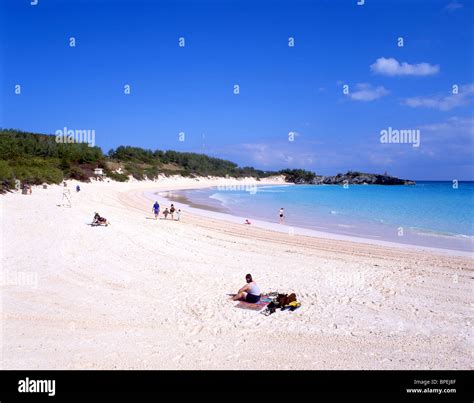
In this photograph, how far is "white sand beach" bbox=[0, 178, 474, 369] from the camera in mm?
5555

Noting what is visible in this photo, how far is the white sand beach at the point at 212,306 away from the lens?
5.55 meters

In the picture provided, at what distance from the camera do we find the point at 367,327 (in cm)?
684

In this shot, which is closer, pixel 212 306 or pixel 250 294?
pixel 212 306

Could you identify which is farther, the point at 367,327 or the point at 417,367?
the point at 367,327

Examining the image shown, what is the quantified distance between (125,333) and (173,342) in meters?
0.92

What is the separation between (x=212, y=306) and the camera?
25.2ft

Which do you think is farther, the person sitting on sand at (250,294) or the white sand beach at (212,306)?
the person sitting on sand at (250,294)

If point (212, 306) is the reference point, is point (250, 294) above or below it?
above

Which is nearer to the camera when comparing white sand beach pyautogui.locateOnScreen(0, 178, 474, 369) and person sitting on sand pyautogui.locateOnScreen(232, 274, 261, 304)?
white sand beach pyautogui.locateOnScreen(0, 178, 474, 369)
